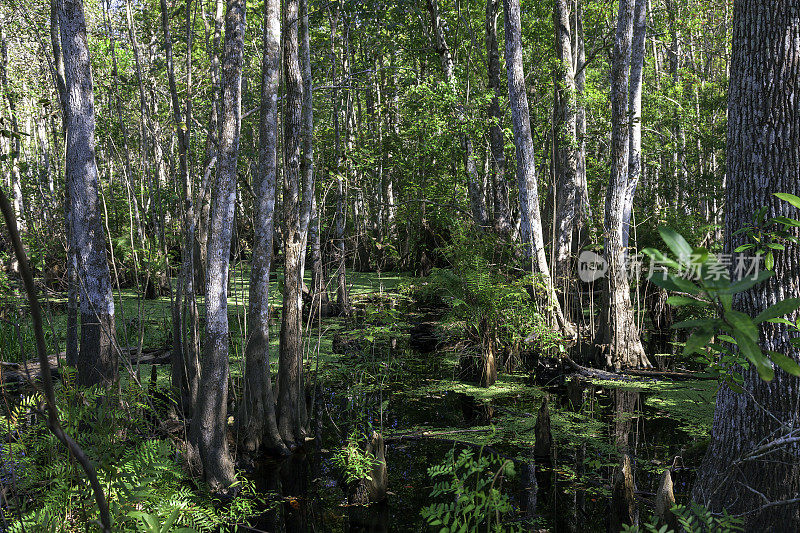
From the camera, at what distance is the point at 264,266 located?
5.13 meters

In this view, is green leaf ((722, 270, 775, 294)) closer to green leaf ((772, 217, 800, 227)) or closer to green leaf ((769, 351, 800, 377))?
green leaf ((769, 351, 800, 377))

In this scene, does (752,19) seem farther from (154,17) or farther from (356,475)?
(154,17)

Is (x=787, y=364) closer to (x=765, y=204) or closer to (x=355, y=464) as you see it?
(x=765, y=204)

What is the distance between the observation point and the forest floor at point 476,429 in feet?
14.3

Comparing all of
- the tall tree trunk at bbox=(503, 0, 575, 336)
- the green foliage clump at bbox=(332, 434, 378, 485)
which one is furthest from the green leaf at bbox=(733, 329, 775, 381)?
the tall tree trunk at bbox=(503, 0, 575, 336)

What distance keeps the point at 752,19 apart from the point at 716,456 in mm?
2289

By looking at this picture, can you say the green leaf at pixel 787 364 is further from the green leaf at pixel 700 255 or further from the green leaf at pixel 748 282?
the green leaf at pixel 700 255

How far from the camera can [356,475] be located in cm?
454

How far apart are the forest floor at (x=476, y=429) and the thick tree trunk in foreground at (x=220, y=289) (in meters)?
0.32

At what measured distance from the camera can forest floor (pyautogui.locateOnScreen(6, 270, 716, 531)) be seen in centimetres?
436

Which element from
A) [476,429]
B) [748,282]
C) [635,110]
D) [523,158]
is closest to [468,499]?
[748,282]

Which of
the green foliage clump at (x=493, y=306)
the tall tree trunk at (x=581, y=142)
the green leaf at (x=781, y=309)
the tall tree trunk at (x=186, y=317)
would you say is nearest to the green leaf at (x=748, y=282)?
the green leaf at (x=781, y=309)

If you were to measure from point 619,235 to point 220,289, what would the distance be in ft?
17.5

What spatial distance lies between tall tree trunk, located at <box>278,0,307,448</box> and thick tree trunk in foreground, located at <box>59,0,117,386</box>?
159cm
